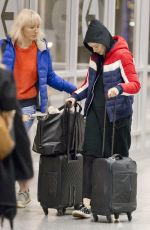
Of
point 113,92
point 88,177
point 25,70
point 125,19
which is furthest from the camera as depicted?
point 125,19

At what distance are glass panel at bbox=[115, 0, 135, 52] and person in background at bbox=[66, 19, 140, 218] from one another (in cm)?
585

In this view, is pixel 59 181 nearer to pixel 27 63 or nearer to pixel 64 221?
pixel 64 221

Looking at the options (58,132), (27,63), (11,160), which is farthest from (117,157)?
(11,160)

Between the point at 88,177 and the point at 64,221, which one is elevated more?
the point at 88,177

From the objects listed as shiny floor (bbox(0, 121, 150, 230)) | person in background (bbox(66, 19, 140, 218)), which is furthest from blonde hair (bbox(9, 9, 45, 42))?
shiny floor (bbox(0, 121, 150, 230))

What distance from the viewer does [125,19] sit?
14695 mm

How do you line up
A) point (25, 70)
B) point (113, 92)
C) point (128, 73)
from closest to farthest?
A: point (113, 92) < point (128, 73) < point (25, 70)

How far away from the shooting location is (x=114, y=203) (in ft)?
27.1

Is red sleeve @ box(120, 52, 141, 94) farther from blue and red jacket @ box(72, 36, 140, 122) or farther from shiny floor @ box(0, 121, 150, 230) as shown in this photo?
shiny floor @ box(0, 121, 150, 230)

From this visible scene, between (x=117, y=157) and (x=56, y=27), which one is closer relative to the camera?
(x=117, y=157)

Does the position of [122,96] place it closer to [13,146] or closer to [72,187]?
[72,187]

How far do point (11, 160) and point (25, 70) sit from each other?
12.4 ft

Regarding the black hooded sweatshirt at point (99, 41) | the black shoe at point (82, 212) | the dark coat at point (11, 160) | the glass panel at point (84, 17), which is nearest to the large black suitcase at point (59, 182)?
the black shoe at point (82, 212)

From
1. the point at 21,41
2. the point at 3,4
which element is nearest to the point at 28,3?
the point at 3,4
